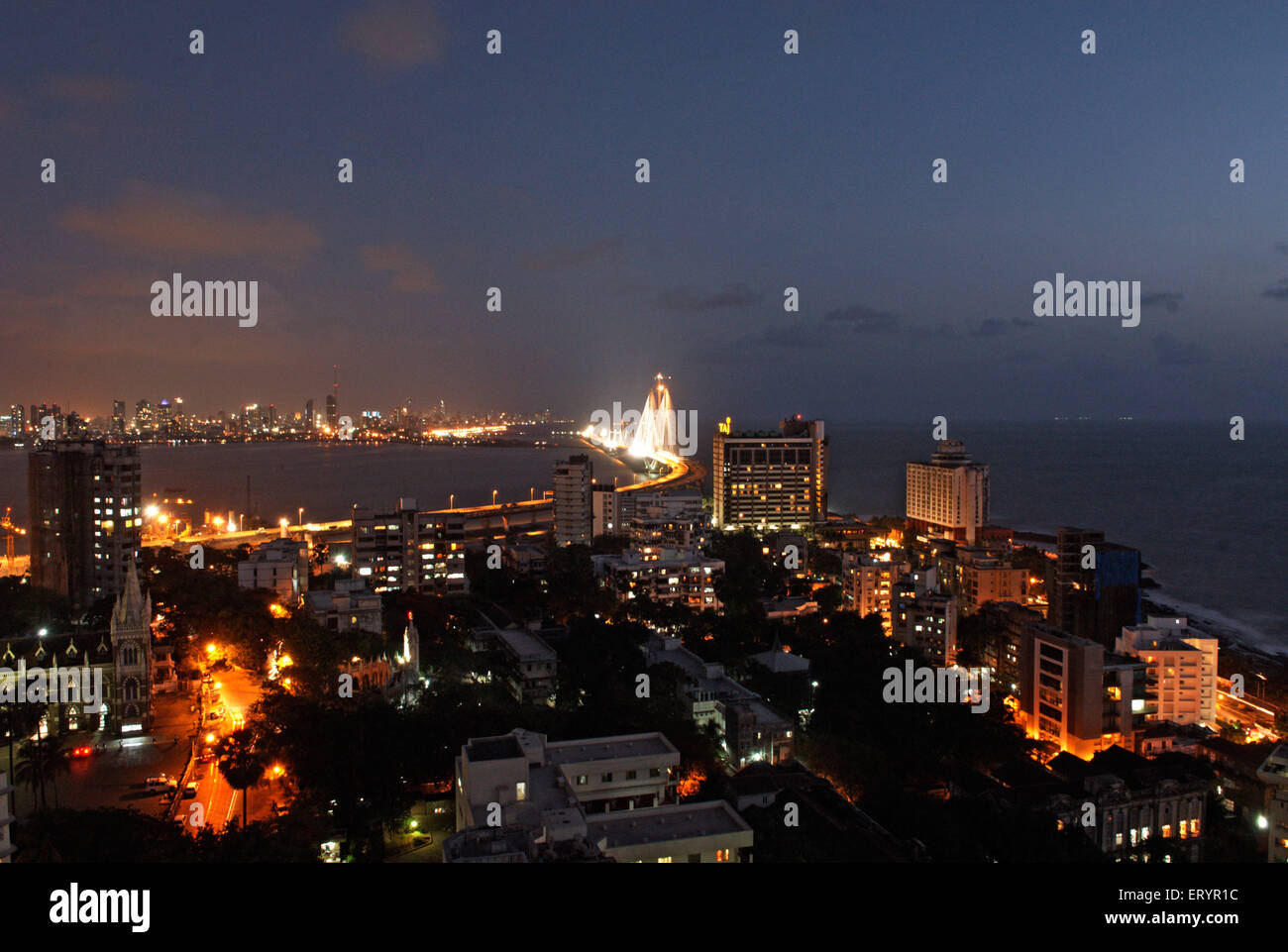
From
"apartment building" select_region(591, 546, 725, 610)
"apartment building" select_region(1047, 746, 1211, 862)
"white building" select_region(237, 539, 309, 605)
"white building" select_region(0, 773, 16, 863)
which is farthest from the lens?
"apartment building" select_region(591, 546, 725, 610)

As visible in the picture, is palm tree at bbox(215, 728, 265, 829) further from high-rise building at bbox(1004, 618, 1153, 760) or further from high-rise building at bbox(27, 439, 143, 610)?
high-rise building at bbox(27, 439, 143, 610)

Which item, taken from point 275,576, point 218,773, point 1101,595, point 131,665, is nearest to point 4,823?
point 218,773

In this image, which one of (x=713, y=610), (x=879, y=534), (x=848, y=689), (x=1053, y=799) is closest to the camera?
(x=1053, y=799)

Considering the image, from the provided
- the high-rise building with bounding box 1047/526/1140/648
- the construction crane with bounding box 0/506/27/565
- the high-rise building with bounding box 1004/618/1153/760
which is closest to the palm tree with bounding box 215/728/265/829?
the high-rise building with bounding box 1004/618/1153/760

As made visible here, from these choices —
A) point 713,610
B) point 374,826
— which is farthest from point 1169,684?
point 374,826

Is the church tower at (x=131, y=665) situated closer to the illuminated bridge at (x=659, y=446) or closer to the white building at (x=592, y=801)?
the white building at (x=592, y=801)

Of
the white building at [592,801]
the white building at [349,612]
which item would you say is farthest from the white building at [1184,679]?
the white building at [349,612]
